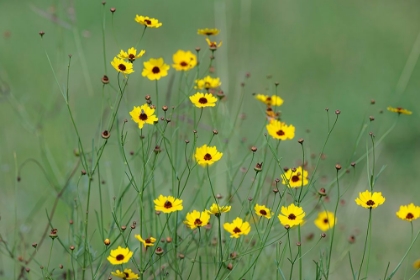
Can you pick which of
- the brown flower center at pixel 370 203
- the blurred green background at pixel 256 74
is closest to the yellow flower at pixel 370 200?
the brown flower center at pixel 370 203

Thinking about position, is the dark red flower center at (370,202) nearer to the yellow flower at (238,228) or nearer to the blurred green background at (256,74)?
the yellow flower at (238,228)

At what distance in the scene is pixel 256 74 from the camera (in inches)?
110

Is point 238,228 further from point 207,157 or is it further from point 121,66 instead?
point 121,66

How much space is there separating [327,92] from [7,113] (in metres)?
1.31

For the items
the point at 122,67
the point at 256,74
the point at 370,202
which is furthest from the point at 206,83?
the point at 256,74

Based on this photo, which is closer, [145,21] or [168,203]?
[168,203]

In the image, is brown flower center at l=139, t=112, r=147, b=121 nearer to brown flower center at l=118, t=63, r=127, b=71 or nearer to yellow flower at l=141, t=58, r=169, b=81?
brown flower center at l=118, t=63, r=127, b=71

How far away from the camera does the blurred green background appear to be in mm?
2140

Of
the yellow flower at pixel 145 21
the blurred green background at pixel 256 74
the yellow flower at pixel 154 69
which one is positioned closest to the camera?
the yellow flower at pixel 145 21

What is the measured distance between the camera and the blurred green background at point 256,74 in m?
2.14

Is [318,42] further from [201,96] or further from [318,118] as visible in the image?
[201,96]

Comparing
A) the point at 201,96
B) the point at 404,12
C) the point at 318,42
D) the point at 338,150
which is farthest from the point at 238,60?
the point at 201,96

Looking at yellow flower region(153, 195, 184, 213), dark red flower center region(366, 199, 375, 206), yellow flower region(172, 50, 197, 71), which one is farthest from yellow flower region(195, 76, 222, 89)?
dark red flower center region(366, 199, 375, 206)

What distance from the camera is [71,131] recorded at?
2.13 m
